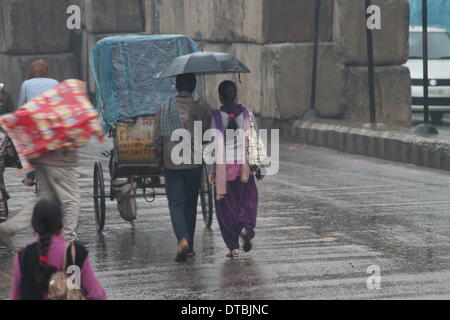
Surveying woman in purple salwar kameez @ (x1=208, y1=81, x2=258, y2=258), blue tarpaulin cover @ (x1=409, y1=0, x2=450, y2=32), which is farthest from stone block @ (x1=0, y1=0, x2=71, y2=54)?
woman in purple salwar kameez @ (x1=208, y1=81, x2=258, y2=258)

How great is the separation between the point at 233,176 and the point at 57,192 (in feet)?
4.86

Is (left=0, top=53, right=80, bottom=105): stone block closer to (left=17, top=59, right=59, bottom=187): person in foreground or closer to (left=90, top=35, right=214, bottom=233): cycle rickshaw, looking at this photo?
(left=90, top=35, right=214, bottom=233): cycle rickshaw

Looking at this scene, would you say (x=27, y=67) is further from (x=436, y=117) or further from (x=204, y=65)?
(x=204, y=65)

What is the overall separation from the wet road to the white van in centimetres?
811

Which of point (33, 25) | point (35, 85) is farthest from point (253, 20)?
point (35, 85)

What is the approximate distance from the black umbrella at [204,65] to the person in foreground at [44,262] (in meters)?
4.12

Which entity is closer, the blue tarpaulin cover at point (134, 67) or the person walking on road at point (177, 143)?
the person walking on road at point (177, 143)

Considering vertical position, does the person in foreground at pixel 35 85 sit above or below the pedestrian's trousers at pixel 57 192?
above

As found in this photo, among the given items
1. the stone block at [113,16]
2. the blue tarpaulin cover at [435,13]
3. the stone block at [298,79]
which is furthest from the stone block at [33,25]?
the stone block at [298,79]

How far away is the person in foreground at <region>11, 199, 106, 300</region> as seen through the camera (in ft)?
19.4

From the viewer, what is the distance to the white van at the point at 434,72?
23203 millimetres

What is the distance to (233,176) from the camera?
996 centimetres

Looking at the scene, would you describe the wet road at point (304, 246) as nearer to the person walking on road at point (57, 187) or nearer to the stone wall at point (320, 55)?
the person walking on road at point (57, 187)
